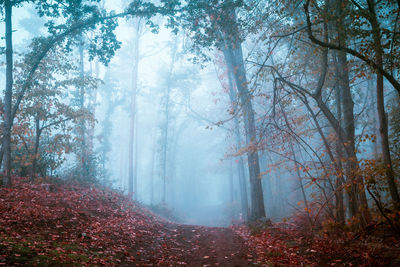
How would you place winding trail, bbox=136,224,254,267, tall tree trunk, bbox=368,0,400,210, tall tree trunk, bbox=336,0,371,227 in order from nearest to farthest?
1. tall tree trunk, bbox=368,0,400,210
2. tall tree trunk, bbox=336,0,371,227
3. winding trail, bbox=136,224,254,267

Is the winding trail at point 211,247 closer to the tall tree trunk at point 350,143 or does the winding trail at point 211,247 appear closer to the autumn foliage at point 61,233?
the autumn foliage at point 61,233

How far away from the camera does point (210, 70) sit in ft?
76.0

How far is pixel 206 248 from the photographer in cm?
760

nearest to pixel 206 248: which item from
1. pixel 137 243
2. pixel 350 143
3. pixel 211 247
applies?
pixel 211 247

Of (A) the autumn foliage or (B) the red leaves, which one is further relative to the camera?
(B) the red leaves

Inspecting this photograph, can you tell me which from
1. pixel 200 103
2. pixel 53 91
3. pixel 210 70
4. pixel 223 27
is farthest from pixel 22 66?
pixel 200 103

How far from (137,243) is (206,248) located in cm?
204

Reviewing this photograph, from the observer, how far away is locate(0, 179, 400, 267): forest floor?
4634 mm

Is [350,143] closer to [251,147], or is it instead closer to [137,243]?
[251,147]

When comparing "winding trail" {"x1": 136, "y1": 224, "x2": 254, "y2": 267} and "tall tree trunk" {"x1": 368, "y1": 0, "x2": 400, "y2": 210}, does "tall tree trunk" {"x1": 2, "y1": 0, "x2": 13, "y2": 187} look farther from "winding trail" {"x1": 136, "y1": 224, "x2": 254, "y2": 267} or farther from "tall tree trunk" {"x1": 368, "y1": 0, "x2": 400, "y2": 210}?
"tall tree trunk" {"x1": 368, "y1": 0, "x2": 400, "y2": 210}

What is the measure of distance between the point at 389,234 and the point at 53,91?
12.9m

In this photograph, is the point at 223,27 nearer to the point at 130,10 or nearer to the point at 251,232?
the point at 130,10

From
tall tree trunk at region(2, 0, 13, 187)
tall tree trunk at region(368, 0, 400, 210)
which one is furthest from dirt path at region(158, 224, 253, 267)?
tall tree trunk at region(2, 0, 13, 187)

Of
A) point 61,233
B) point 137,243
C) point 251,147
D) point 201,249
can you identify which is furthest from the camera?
point 251,147
